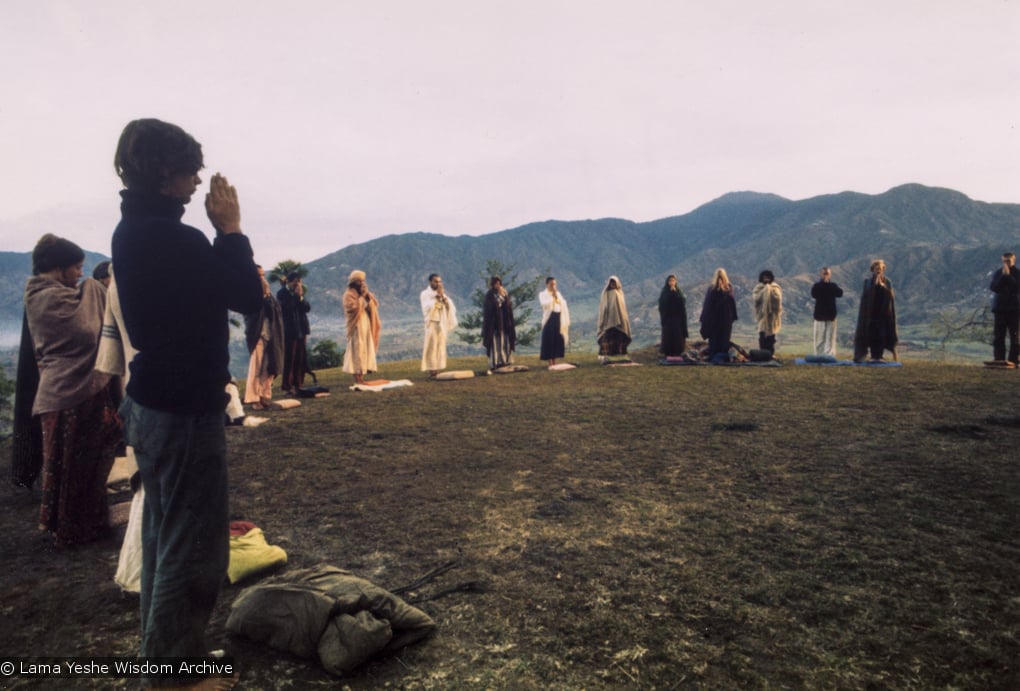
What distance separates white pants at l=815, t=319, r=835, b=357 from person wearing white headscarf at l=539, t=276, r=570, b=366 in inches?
229

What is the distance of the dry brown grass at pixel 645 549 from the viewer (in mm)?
2230

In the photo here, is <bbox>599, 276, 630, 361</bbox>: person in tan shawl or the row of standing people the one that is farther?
<bbox>599, 276, 630, 361</bbox>: person in tan shawl

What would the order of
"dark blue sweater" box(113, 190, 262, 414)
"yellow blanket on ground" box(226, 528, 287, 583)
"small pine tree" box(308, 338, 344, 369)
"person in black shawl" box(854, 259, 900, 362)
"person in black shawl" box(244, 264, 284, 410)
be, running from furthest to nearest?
"small pine tree" box(308, 338, 344, 369) → "person in black shawl" box(854, 259, 900, 362) → "person in black shawl" box(244, 264, 284, 410) → "yellow blanket on ground" box(226, 528, 287, 583) → "dark blue sweater" box(113, 190, 262, 414)

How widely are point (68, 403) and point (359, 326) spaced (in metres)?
7.18

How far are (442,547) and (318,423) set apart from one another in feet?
14.9

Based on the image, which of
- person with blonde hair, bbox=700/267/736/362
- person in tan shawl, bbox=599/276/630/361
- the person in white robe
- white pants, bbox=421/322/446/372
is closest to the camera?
the person in white robe

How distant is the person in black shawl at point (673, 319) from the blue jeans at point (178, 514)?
1255 centimetres

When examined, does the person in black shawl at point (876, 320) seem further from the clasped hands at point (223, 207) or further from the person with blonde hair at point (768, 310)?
the clasped hands at point (223, 207)

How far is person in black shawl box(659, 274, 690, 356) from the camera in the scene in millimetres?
13711

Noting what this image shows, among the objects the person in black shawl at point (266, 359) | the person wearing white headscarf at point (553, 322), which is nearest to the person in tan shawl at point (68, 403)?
the person in black shawl at point (266, 359)

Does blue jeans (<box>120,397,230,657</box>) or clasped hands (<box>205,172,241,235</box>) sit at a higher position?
clasped hands (<box>205,172,241,235</box>)

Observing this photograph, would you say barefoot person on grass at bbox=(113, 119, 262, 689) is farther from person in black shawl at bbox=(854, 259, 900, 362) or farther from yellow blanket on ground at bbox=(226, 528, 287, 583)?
person in black shawl at bbox=(854, 259, 900, 362)

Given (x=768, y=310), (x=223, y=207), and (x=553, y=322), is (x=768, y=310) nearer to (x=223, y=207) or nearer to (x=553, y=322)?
(x=553, y=322)

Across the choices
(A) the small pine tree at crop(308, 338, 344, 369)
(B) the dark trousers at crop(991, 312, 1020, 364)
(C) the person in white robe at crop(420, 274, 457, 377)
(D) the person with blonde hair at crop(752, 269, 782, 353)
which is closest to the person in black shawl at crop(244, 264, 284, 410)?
(C) the person in white robe at crop(420, 274, 457, 377)
